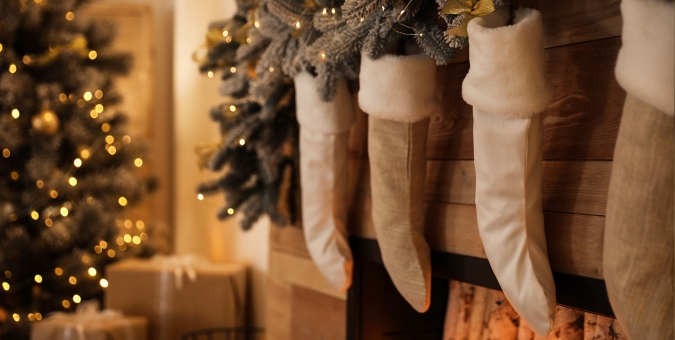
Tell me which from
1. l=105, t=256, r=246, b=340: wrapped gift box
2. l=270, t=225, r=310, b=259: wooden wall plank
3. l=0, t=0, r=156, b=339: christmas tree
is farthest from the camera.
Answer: l=0, t=0, r=156, b=339: christmas tree

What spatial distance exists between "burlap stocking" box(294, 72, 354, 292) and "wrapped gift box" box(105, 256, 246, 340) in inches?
44.5

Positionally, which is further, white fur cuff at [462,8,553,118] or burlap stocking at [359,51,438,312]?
burlap stocking at [359,51,438,312]

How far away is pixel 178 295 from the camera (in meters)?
2.73

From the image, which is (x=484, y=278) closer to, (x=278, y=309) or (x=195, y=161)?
(x=278, y=309)

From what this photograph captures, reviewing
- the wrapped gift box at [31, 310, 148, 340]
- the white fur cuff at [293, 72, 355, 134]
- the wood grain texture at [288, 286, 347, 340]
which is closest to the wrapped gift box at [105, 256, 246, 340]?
the wrapped gift box at [31, 310, 148, 340]

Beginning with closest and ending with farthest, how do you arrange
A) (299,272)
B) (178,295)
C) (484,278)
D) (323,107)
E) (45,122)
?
(484,278)
(323,107)
(299,272)
(178,295)
(45,122)

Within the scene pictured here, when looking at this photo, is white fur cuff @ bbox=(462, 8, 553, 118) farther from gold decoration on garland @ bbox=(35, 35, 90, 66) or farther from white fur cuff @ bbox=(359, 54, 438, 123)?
gold decoration on garland @ bbox=(35, 35, 90, 66)

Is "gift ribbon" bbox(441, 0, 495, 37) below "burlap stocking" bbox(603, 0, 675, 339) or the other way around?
the other way around

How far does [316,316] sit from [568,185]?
0.96m

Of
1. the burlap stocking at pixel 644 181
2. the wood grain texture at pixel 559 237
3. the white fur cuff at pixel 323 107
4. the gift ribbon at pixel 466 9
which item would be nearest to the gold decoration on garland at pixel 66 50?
the white fur cuff at pixel 323 107

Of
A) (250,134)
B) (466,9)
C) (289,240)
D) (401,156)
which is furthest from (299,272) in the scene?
(466,9)

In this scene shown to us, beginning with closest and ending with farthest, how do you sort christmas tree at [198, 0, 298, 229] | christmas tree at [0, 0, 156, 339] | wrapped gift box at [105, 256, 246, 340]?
christmas tree at [198, 0, 298, 229] → wrapped gift box at [105, 256, 246, 340] → christmas tree at [0, 0, 156, 339]

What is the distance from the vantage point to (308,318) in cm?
196

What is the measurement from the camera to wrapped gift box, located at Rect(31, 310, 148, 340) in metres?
2.48
